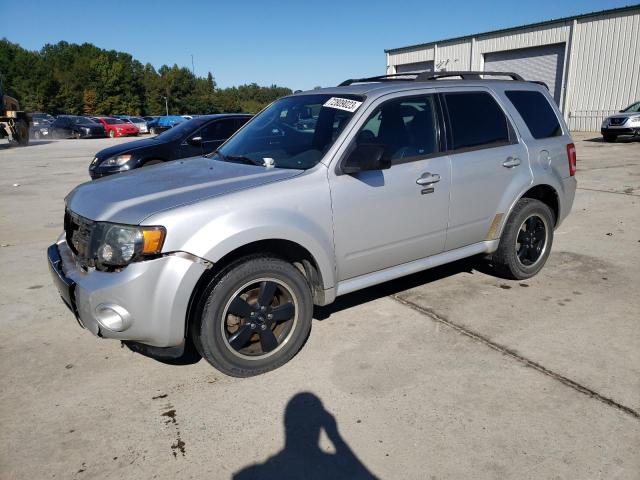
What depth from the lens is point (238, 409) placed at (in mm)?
2922

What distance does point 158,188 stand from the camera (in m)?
3.29

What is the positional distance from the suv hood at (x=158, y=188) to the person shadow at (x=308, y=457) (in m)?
1.40

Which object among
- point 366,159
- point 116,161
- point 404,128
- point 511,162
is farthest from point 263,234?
point 116,161

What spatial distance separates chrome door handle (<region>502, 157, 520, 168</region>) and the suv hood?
1.99m

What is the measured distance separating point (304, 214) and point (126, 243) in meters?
1.10

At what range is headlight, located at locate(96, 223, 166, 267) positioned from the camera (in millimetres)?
2799

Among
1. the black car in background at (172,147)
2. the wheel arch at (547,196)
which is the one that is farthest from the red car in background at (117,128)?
the wheel arch at (547,196)

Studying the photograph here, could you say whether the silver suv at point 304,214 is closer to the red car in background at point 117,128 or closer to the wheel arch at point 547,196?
the wheel arch at point 547,196

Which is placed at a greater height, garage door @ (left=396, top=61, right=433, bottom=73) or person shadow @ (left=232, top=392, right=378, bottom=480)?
garage door @ (left=396, top=61, right=433, bottom=73)

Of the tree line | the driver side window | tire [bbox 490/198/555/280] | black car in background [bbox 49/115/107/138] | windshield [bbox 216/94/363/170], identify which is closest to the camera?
windshield [bbox 216/94/363/170]

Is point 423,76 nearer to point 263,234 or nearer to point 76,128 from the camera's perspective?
point 263,234

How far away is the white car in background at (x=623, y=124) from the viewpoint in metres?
19.1

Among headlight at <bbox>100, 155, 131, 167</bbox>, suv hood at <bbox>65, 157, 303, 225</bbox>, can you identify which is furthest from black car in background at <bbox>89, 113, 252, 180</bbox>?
suv hood at <bbox>65, 157, 303, 225</bbox>

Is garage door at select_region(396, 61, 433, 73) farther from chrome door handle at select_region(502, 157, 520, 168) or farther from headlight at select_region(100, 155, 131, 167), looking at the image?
chrome door handle at select_region(502, 157, 520, 168)
